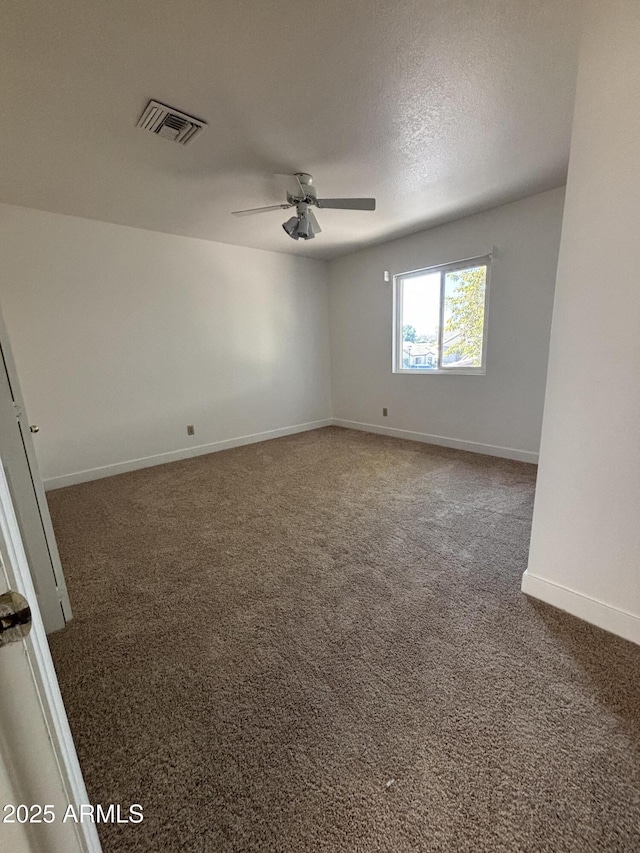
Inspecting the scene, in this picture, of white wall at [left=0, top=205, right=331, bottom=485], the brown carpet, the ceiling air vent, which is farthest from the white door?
white wall at [left=0, top=205, right=331, bottom=485]

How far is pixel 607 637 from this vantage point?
1436mm

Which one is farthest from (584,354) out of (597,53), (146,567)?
(146,567)

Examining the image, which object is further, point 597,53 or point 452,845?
point 597,53

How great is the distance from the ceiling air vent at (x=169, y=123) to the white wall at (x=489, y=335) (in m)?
2.81

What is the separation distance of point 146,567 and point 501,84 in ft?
10.8

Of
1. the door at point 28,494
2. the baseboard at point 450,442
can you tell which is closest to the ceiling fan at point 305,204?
the door at point 28,494

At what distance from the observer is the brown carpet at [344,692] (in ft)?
2.96

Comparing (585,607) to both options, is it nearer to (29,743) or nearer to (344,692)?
(344,692)

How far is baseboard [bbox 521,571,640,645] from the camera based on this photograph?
1.41m

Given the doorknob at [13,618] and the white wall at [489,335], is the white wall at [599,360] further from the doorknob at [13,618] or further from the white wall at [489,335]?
the white wall at [489,335]

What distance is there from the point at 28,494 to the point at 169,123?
2.10 m

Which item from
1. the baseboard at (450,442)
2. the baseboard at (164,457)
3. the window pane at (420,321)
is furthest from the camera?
the window pane at (420,321)

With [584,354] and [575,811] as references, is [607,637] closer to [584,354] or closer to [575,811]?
[575,811]

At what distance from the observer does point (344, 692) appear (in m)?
1.25
